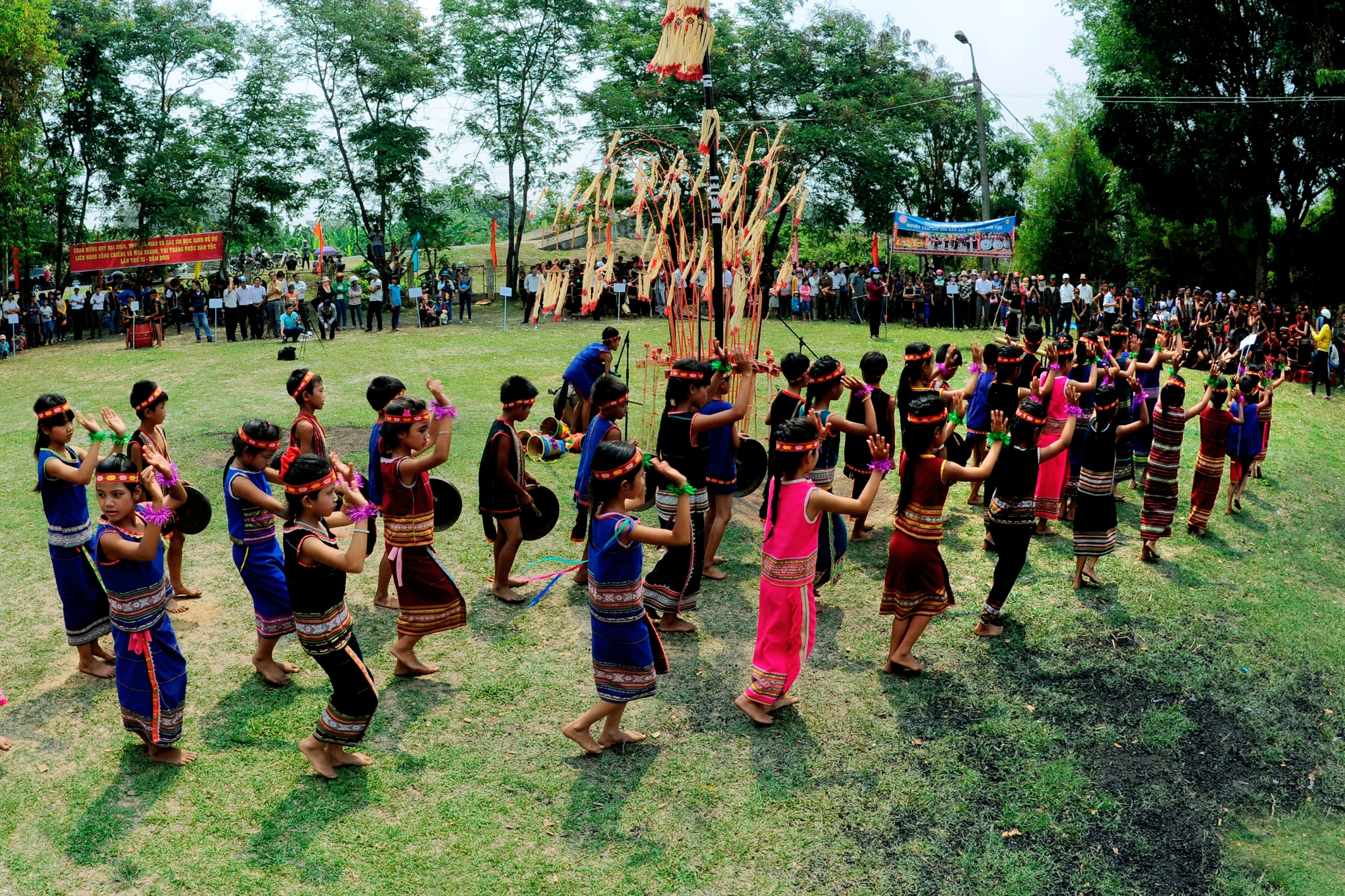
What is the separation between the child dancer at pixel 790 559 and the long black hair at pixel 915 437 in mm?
336

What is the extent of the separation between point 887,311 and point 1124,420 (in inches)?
639

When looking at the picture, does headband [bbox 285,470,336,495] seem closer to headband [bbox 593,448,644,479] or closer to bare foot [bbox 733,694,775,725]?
headband [bbox 593,448,644,479]

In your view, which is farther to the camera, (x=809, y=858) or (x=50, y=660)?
(x=50, y=660)

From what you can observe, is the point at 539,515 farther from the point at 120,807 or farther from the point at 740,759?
the point at 120,807

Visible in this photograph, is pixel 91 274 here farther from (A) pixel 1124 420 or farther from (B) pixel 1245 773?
(B) pixel 1245 773

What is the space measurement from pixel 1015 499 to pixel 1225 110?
76.5ft

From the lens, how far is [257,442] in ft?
20.2

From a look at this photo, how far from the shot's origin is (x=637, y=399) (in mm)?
14906

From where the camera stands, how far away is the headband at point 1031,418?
7.34m

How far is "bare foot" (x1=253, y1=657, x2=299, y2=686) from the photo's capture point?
6.36 metres

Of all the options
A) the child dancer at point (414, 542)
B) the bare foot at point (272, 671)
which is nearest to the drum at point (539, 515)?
the child dancer at point (414, 542)

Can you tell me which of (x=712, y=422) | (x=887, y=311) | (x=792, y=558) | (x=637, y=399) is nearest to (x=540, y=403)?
(x=637, y=399)

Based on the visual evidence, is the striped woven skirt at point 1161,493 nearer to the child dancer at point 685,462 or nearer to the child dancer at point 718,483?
the child dancer at point 718,483

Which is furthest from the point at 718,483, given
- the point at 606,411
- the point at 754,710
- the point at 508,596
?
the point at 754,710
